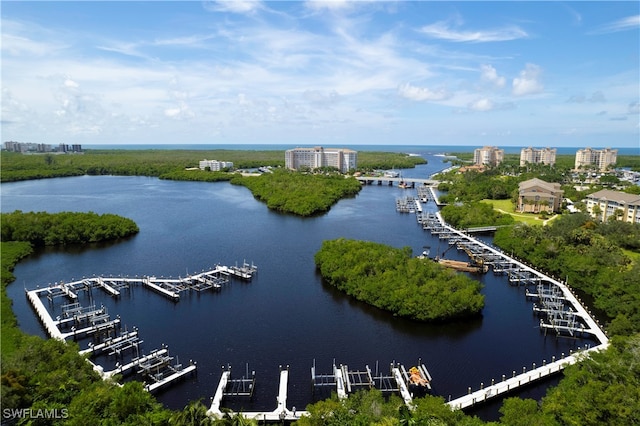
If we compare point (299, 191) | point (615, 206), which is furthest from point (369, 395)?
point (299, 191)

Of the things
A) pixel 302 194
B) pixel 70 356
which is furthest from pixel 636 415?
pixel 302 194

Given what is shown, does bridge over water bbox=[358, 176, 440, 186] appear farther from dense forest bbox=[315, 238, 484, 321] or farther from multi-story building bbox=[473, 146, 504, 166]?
dense forest bbox=[315, 238, 484, 321]

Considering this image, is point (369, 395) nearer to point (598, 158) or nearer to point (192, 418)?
point (192, 418)

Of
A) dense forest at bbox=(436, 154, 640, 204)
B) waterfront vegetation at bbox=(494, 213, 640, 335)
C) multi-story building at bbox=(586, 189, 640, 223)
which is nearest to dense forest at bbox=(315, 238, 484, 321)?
waterfront vegetation at bbox=(494, 213, 640, 335)

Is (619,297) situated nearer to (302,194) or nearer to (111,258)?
(111,258)

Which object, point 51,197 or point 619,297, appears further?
point 51,197

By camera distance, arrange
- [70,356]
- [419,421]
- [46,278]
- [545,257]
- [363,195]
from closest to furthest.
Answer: [419,421] < [70,356] < [46,278] < [545,257] < [363,195]
